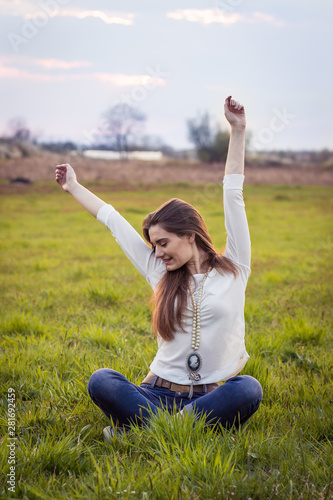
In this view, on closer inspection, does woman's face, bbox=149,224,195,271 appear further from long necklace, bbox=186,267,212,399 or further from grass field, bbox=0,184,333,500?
grass field, bbox=0,184,333,500

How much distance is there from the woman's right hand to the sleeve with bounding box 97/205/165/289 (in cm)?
33

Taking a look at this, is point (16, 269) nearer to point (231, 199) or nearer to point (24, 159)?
point (231, 199)

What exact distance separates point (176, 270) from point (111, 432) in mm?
1009

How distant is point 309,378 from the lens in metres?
3.64

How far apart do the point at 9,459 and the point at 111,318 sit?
8.63 ft

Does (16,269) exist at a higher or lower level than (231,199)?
lower

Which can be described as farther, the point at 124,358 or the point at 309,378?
the point at 124,358

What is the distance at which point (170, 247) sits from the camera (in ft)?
9.51

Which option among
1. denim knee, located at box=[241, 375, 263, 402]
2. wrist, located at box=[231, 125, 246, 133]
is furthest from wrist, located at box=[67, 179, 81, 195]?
denim knee, located at box=[241, 375, 263, 402]

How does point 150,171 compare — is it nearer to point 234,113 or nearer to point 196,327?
point 234,113

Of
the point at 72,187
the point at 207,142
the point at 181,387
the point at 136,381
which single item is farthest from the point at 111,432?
the point at 207,142

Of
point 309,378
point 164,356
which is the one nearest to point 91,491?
point 164,356
